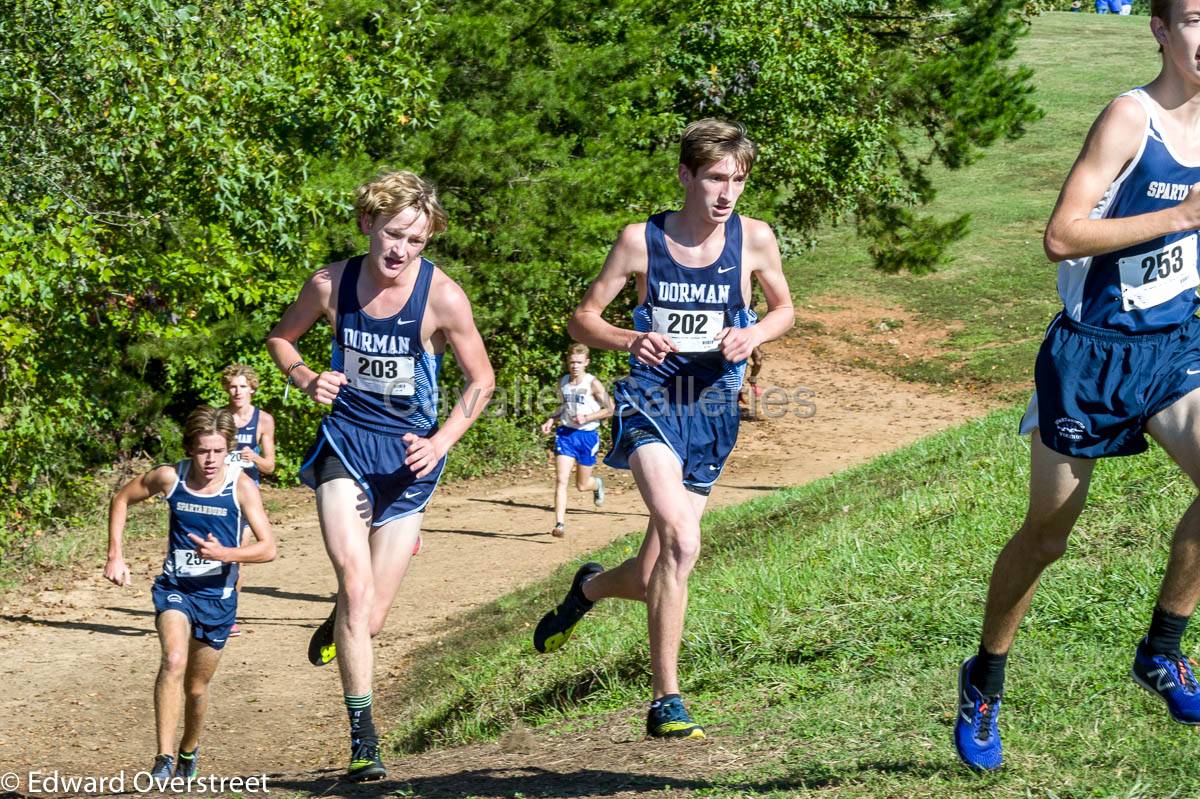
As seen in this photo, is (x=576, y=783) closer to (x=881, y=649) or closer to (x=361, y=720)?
(x=361, y=720)

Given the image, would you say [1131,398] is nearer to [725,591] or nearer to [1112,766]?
[1112,766]

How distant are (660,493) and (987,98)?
17904 millimetres

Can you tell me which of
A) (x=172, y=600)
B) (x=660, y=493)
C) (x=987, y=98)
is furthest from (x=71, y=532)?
(x=987, y=98)

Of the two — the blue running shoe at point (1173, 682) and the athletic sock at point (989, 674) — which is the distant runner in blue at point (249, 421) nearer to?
the athletic sock at point (989, 674)

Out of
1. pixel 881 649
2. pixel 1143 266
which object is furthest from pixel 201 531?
pixel 1143 266

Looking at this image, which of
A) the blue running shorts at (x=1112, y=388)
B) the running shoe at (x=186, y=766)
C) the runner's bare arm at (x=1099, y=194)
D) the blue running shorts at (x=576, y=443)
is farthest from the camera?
the blue running shorts at (x=576, y=443)

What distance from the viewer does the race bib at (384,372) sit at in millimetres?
5570

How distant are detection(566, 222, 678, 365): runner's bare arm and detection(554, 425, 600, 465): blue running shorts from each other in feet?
24.2

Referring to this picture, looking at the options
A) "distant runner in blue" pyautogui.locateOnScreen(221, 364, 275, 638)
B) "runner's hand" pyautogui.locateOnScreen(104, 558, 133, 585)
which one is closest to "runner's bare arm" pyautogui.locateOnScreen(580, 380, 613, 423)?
"distant runner in blue" pyautogui.locateOnScreen(221, 364, 275, 638)

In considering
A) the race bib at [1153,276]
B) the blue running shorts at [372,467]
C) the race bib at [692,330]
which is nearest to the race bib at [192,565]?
the blue running shorts at [372,467]

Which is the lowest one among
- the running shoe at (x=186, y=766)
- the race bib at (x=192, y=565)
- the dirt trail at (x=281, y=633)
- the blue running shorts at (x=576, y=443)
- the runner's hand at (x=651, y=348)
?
the dirt trail at (x=281, y=633)

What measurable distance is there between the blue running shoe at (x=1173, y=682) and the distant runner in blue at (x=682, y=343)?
Answer: 1.74 m

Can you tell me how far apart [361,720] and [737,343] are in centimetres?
210

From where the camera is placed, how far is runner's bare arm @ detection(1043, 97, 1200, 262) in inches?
154
